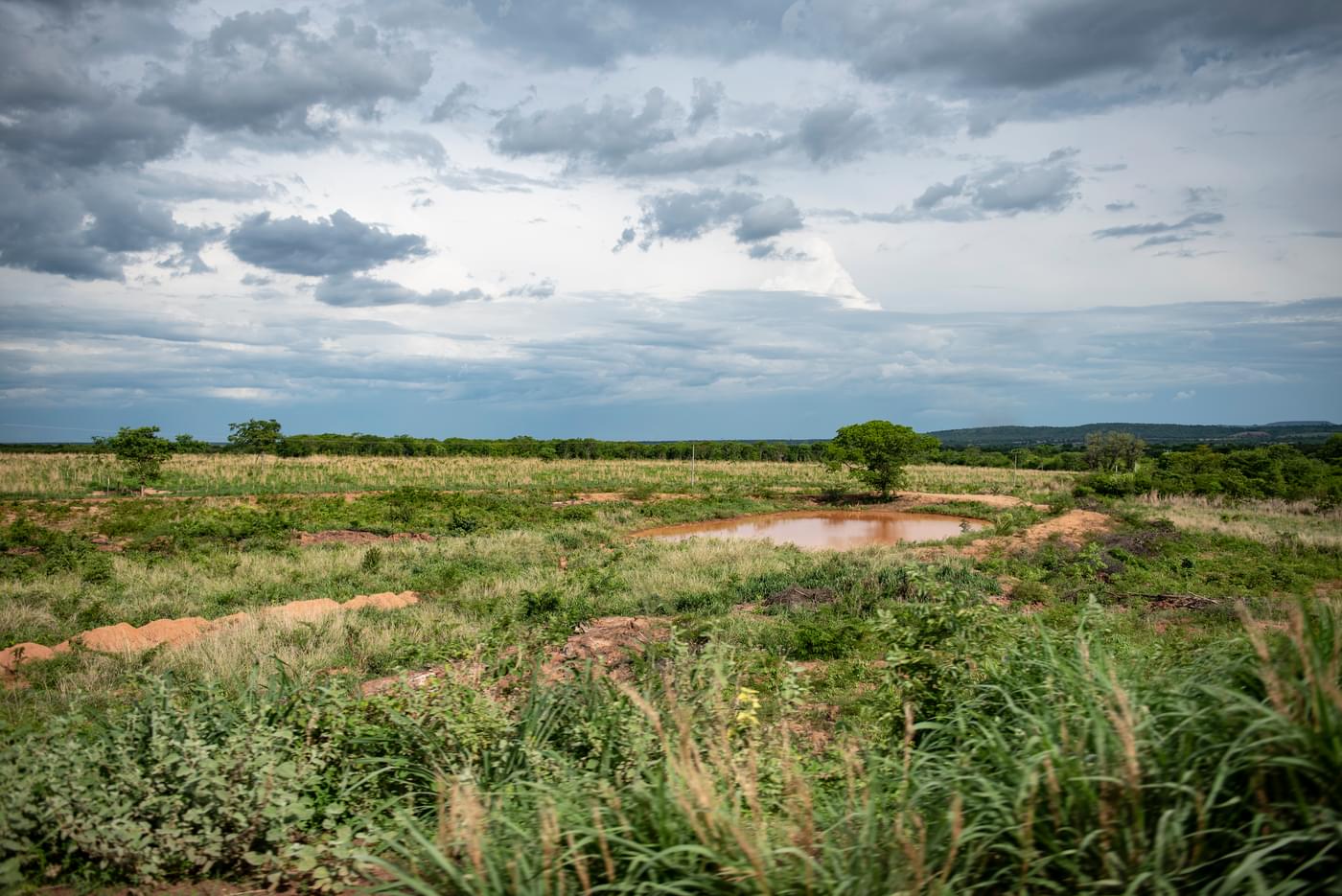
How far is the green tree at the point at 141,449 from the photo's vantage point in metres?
31.7

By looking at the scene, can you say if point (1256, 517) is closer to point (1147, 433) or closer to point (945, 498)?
point (945, 498)

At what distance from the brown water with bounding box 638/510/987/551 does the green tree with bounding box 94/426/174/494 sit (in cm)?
2064

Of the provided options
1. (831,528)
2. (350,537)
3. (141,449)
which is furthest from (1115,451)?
(141,449)

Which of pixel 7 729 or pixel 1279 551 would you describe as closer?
pixel 7 729

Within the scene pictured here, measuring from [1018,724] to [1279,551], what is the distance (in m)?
18.6

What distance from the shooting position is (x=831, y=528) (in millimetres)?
32781

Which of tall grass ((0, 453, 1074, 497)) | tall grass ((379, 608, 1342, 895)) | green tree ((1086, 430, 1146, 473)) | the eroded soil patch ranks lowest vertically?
the eroded soil patch

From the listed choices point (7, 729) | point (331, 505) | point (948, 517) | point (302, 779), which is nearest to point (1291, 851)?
point (302, 779)

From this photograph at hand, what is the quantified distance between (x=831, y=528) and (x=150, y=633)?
26.2 m

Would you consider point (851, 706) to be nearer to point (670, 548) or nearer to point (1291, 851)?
point (1291, 851)

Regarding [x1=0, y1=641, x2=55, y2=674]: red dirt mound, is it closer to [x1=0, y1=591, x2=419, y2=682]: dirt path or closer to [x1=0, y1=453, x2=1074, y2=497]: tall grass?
[x1=0, y1=591, x2=419, y2=682]: dirt path

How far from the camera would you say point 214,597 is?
13.6 meters

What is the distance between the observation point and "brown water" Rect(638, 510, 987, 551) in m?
28.7

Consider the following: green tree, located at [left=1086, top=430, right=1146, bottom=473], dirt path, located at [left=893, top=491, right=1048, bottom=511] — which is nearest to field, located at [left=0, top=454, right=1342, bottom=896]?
dirt path, located at [left=893, top=491, right=1048, bottom=511]
